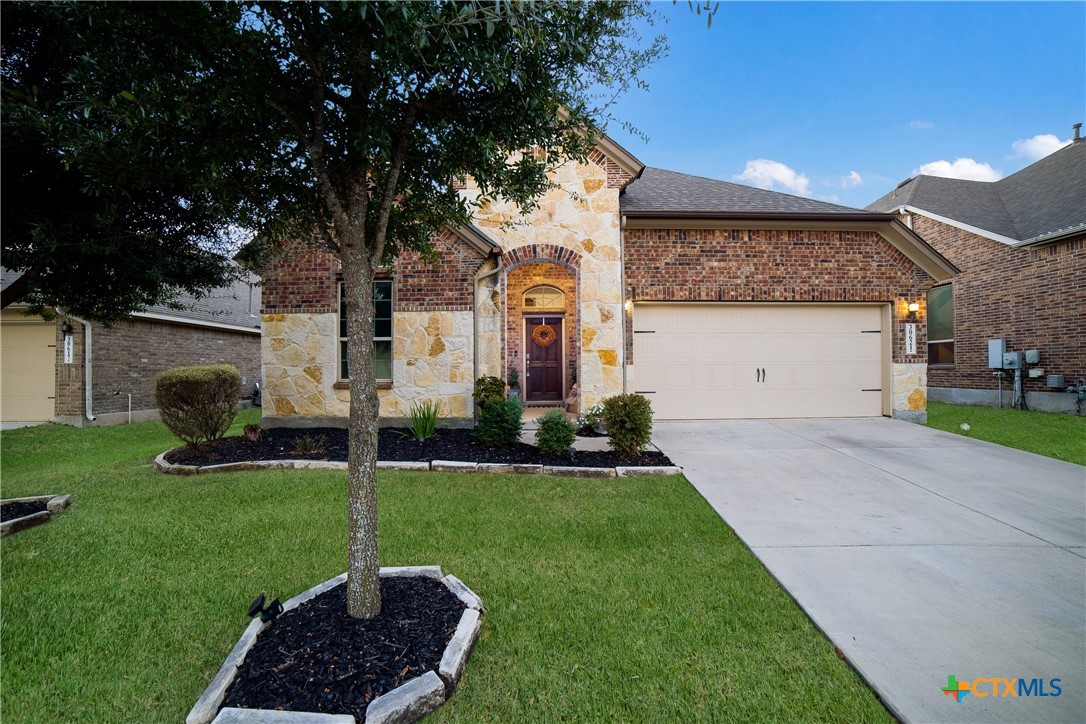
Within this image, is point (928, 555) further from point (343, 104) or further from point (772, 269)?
point (772, 269)

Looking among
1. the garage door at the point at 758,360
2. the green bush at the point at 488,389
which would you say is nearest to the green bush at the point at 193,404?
the green bush at the point at 488,389

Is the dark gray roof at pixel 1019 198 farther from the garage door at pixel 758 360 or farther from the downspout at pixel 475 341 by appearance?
the downspout at pixel 475 341

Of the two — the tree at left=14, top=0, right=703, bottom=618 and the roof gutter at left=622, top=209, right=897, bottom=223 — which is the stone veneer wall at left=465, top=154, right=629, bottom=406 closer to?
the roof gutter at left=622, top=209, right=897, bottom=223

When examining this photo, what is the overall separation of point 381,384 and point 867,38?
1057cm

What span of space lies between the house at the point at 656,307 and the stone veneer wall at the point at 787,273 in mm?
28

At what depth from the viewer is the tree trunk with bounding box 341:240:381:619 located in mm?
2379

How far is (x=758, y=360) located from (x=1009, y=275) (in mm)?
8361

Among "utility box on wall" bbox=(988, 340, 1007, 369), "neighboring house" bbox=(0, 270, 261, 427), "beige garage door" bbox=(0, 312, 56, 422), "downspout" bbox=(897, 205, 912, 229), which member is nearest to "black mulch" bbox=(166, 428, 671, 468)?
"neighboring house" bbox=(0, 270, 261, 427)

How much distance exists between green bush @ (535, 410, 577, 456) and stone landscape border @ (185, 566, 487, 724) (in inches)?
151

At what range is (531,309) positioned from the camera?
38.9 ft

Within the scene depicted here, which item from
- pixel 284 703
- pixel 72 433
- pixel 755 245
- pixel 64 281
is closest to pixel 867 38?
pixel 755 245

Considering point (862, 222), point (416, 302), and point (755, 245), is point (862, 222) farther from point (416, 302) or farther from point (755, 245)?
point (416, 302)

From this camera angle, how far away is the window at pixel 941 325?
45.0 feet

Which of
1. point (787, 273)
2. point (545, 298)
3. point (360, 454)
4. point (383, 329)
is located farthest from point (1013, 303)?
point (360, 454)
